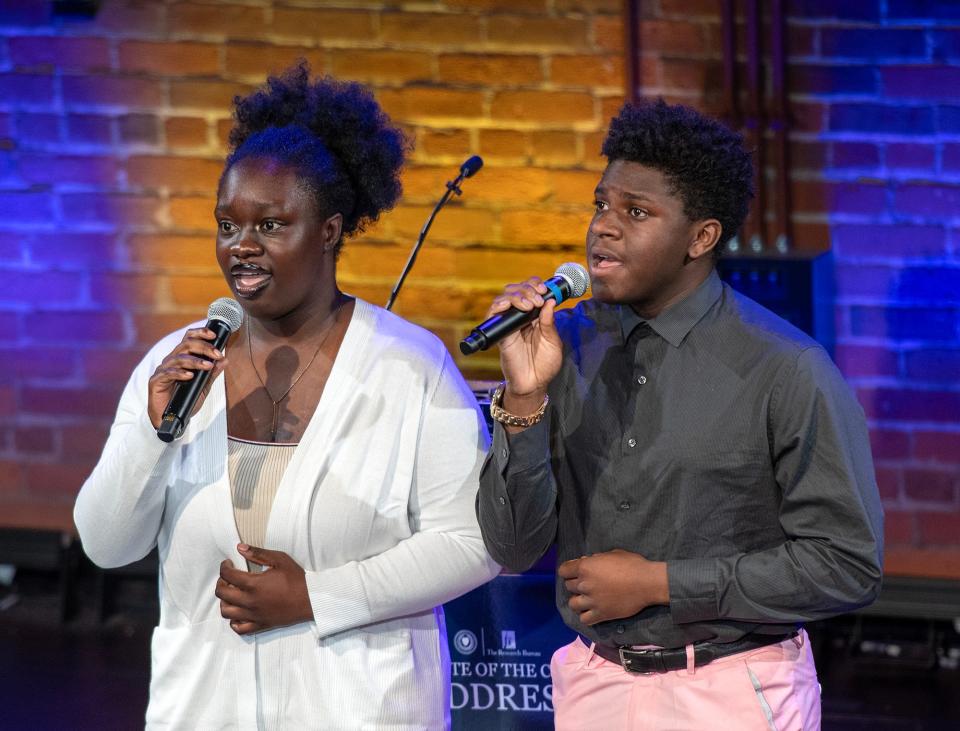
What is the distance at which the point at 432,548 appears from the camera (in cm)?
239

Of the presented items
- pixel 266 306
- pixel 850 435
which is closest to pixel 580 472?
pixel 850 435

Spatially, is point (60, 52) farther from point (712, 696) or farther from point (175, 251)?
point (712, 696)

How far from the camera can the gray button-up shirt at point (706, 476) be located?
6.94 feet

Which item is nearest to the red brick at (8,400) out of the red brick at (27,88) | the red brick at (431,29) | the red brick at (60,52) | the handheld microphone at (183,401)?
the red brick at (27,88)

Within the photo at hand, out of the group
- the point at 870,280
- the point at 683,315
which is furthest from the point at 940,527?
the point at 683,315

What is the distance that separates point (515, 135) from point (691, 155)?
1.98m

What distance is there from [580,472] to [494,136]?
7.05 feet

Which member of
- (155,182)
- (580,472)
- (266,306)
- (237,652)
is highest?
(155,182)

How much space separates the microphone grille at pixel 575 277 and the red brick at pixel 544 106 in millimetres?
2025

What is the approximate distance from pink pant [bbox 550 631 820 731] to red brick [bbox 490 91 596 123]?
7.74 ft

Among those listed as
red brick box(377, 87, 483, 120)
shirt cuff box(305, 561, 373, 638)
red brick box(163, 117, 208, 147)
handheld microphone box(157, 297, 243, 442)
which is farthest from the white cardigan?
red brick box(163, 117, 208, 147)

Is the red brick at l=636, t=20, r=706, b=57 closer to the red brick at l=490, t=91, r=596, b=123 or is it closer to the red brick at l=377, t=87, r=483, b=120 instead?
the red brick at l=490, t=91, r=596, b=123

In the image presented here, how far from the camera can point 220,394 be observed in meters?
2.47

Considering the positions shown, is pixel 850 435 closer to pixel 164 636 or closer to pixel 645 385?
pixel 645 385
